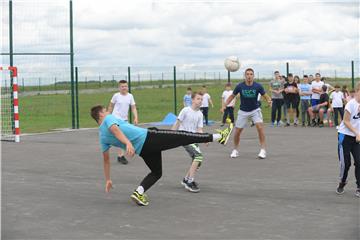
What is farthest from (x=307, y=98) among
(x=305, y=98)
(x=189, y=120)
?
(x=189, y=120)

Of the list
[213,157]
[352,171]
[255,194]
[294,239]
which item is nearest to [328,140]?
[213,157]

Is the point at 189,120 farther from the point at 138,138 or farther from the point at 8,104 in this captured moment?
the point at 8,104

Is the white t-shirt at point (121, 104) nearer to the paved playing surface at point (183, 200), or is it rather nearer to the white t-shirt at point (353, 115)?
the paved playing surface at point (183, 200)

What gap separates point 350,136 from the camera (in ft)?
29.4

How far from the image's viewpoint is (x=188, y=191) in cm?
948

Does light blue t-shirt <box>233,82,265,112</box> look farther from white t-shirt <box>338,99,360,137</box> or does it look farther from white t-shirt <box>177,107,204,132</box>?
white t-shirt <box>338,99,360,137</box>

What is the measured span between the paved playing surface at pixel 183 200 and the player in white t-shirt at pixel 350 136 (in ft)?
1.33

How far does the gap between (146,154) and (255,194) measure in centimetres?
180

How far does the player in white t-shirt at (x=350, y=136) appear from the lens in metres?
8.84

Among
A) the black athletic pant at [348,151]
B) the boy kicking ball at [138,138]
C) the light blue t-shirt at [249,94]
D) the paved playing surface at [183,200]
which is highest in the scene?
the light blue t-shirt at [249,94]

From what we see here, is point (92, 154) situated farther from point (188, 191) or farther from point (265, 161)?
point (188, 191)

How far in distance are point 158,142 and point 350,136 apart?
279cm

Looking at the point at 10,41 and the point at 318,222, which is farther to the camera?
the point at 10,41

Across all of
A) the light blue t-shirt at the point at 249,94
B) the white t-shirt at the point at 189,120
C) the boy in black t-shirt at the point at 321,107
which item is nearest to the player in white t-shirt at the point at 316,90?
the boy in black t-shirt at the point at 321,107
